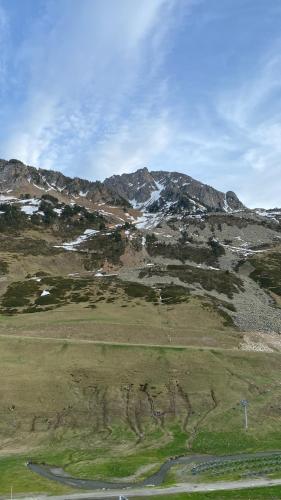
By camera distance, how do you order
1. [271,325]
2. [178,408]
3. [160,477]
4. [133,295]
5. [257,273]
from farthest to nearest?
1. [257,273]
2. [133,295]
3. [271,325]
4. [178,408]
5. [160,477]

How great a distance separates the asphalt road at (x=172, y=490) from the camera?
43438 millimetres

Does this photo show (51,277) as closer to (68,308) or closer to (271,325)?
(68,308)

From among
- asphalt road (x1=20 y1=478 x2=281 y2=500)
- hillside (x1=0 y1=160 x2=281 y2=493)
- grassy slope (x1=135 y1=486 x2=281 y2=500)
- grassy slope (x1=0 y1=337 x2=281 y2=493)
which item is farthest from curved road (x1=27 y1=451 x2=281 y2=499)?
hillside (x1=0 y1=160 x2=281 y2=493)

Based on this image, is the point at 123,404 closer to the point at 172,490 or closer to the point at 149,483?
the point at 149,483

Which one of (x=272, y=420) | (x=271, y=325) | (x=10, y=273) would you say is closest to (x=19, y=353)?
(x=272, y=420)

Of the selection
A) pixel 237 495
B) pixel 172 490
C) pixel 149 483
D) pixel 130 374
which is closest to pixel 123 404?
pixel 130 374

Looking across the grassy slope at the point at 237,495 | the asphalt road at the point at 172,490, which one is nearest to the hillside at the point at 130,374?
the asphalt road at the point at 172,490

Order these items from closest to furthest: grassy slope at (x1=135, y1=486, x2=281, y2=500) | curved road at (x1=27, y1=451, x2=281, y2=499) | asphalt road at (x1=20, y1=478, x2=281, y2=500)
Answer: grassy slope at (x1=135, y1=486, x2=281, y2=500), asphalt road at (x1=20, y1=478, x2=281, y2=500), curved road at (x1=27, y1=451, x2=281, y2=499)

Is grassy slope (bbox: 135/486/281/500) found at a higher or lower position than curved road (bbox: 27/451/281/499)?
higher

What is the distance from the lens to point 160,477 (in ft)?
170

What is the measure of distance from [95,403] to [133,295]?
68458 millimetres

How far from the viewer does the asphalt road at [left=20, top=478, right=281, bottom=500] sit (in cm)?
4344

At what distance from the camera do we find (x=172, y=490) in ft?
145

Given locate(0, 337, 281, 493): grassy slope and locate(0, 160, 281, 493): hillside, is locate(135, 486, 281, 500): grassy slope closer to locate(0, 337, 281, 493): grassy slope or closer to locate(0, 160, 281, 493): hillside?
locate(0, 337, 281, 493): grassy slope
